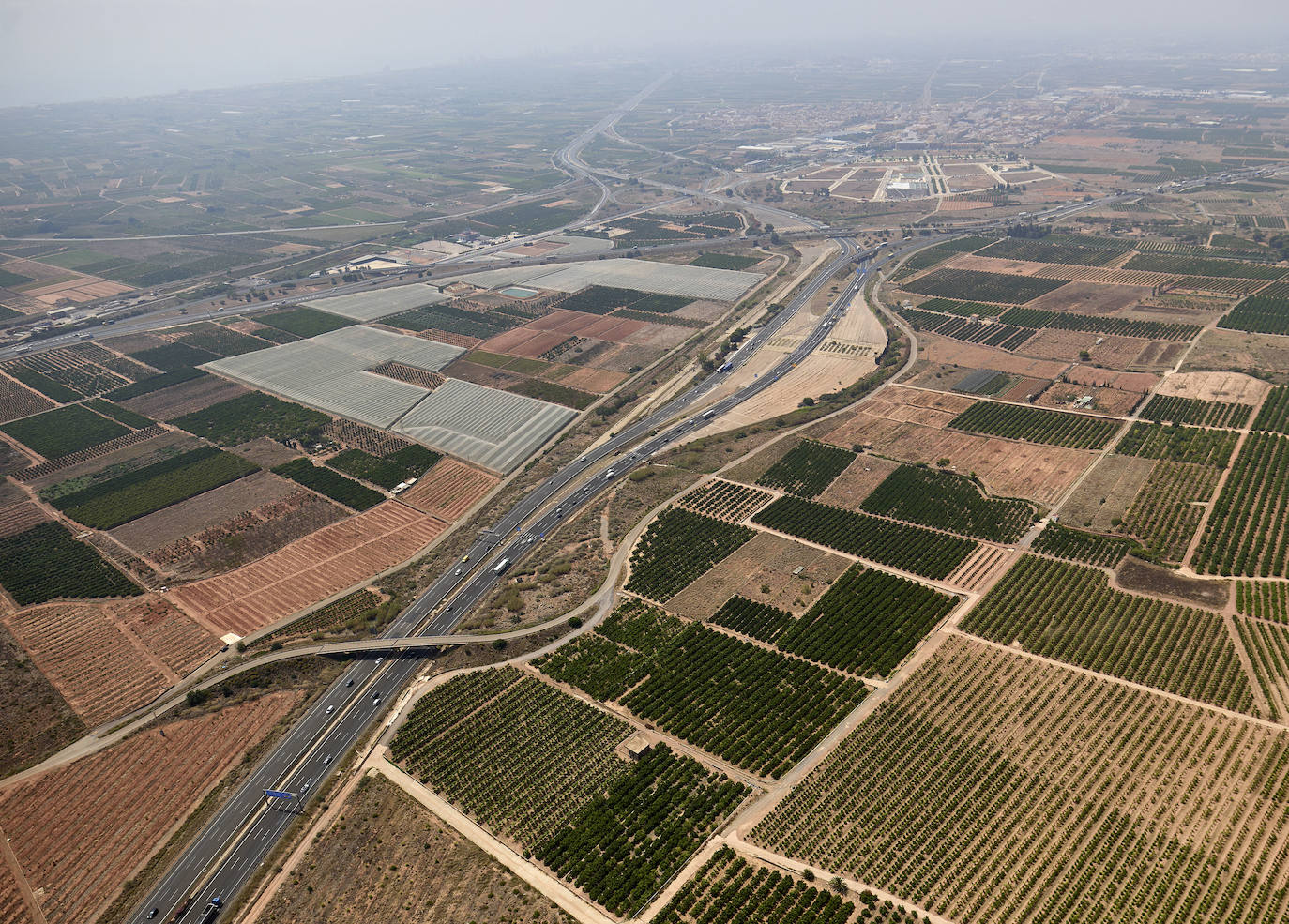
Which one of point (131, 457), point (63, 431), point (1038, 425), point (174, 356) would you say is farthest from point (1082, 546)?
point (174, 356)

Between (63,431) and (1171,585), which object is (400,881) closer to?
(1171,585)

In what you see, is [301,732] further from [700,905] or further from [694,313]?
[694,313]

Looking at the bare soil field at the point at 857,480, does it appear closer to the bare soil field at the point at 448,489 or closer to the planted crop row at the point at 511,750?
the planted crop row at the point at 511,750

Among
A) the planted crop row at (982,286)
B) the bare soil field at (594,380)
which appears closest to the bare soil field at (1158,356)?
the planted crop row at (982,286)

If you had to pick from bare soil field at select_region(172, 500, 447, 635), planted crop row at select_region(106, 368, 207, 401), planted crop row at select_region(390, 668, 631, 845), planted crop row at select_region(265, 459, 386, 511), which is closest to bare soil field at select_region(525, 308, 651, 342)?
planted crop row at select_region(265, 459, 386, 511)

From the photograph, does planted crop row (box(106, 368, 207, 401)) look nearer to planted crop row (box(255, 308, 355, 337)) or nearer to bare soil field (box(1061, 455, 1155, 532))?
planted crop row (box(255, 308, 355, 337))

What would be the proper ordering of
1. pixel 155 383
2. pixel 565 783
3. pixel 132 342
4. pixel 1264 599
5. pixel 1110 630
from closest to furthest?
1. pixel 565 783
2. pixel 1110 630
3. pixel 1264 599
4. pixel 155 383
5. pixel 132 342
